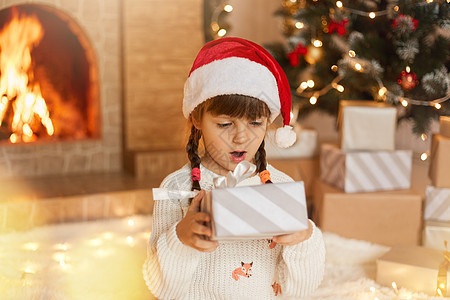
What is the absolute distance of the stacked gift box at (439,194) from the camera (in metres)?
1.64

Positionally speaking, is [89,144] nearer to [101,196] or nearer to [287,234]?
[101,196]

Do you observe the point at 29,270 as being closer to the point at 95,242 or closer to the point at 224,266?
the point at 95,242

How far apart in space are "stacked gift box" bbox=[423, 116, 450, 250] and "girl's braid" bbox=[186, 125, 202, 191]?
919mm

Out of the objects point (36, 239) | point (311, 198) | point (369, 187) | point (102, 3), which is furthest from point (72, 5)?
point (369, 187)

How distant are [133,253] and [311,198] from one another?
81 centimetres

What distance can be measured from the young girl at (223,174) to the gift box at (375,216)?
2.50 feet

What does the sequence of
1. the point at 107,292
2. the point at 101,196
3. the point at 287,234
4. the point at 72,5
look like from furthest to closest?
the point at 72,5 → the point at 101,196 → the point at 107,292 → the point at 287,234

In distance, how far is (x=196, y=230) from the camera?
89 cm

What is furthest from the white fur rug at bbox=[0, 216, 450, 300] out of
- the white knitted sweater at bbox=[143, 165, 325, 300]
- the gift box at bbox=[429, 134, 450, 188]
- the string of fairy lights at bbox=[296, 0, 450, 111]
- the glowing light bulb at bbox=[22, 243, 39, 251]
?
the string of fairy lights at bbox=[296, 0, 450, 111]

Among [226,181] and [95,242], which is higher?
[226,181]

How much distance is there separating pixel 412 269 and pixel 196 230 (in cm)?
84

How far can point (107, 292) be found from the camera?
1493mm

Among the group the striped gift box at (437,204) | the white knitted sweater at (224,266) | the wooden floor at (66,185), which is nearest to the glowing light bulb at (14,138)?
the wooden floor at (66,185)

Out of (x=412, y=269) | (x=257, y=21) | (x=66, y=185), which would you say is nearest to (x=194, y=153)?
(x=412, y=269)
